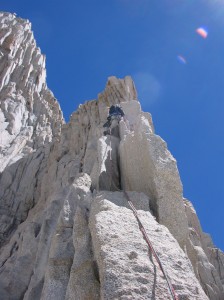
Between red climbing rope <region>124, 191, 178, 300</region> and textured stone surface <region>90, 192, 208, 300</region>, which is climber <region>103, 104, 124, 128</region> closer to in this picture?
red climbing rope <region>124, 191, 178, 300</region>

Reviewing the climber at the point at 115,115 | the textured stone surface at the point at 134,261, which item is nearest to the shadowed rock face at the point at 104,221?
the textured stone surface at the point at 134,261

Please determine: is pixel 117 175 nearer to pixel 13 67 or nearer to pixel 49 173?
pixel 49 173

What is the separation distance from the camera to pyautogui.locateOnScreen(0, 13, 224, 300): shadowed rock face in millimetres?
6941

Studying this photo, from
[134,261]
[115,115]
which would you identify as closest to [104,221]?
[134,261]

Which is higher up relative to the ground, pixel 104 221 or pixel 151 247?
pixel 104 221

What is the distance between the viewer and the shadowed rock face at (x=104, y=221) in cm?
694

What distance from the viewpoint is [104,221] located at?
27.1 ft

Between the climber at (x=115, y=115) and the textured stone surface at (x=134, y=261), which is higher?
the climber at (x=115, y=115)

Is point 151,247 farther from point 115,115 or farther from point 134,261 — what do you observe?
point 115,115

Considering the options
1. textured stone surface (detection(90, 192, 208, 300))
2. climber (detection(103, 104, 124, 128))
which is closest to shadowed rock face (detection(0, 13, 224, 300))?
textured stone surface (detection(90, 192, 208, 300))

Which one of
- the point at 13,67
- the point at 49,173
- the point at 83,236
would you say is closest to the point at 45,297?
the point at 83,236

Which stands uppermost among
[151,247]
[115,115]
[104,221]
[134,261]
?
[115,115]

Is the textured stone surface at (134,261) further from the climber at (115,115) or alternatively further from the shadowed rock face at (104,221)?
the climber at (115,115)

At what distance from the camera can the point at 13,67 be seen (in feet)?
153
